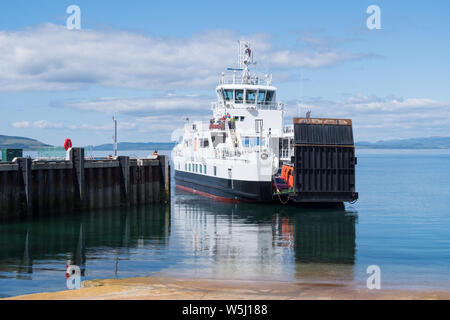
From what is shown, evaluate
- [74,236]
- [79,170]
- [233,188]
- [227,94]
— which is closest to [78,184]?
[79,170]

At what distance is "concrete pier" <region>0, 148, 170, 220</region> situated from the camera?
2886cm

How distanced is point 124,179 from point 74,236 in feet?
36.4

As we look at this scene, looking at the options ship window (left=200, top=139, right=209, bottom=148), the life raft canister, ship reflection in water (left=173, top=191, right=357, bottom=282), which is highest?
ship window (left=200, top=139, right=209, bottom=148)

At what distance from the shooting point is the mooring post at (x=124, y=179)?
36.4 m

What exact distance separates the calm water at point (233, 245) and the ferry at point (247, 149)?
1578 mm

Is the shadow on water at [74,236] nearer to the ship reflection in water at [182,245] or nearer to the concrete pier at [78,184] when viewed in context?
the ship reflection in water at [182,245]

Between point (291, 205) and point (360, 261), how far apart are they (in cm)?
1676

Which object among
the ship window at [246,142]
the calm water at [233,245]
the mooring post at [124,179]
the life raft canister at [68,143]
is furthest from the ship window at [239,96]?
the life raft canister at [68,143]

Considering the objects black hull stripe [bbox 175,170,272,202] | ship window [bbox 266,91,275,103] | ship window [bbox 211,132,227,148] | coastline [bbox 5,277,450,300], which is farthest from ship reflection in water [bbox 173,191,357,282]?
ship window [bbox 266,91,275,103]

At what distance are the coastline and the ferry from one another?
59.3 feet

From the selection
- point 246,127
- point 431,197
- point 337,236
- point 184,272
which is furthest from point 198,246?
point 431,197

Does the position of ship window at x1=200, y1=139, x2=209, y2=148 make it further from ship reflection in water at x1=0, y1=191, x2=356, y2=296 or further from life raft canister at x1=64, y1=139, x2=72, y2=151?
life raft canister at x1=64, y1=139, x2=72, y2=151
